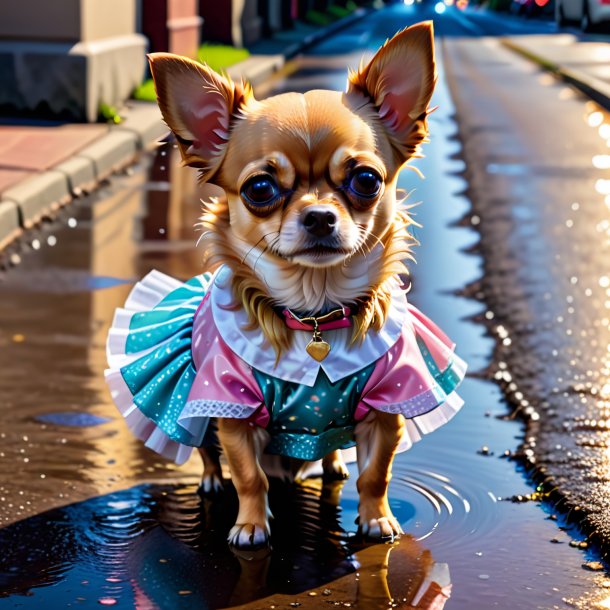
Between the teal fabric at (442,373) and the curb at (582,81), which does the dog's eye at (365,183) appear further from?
the curb at (582,81)

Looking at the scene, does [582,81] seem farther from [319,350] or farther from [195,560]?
[195,560]

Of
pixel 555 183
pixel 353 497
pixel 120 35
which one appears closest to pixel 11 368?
pixel 353 497

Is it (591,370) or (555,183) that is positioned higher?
(591,370)

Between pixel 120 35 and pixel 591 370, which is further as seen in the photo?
pixel 120 35

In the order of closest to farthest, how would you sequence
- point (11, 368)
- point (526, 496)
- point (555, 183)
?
point (526, 496)
point (11, 368)
point (555, 183)

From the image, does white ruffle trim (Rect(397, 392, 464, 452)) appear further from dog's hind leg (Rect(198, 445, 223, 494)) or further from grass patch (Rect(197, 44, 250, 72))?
grass patch (Rect(197, 44, 250, 72))

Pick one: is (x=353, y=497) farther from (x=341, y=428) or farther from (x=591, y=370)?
(x=591, y=370)

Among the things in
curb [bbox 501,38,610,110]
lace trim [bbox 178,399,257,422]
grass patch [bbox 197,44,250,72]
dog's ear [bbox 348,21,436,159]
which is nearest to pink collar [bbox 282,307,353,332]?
lace trim [bbox 178,399,257,422]
